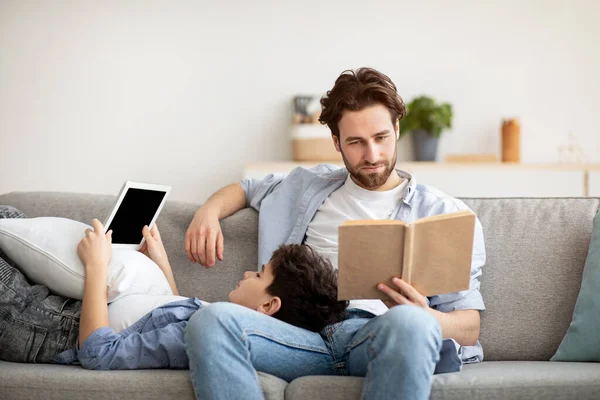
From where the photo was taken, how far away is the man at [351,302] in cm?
179

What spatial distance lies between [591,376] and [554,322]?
16.0 inches

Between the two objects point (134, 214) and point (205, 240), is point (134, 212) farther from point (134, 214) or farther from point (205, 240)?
point (205, 240)

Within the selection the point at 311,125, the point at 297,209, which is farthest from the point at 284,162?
the point at 297,209

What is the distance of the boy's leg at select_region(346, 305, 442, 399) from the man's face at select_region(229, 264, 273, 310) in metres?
0.35

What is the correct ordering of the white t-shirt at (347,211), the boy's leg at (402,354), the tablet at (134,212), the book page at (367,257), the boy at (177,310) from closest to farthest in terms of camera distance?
the boy's leg at (402,354) < the book page at (367,257) < the boy at (177,310) < the tablet at (134,212) < the white t-shirt at (347,211)

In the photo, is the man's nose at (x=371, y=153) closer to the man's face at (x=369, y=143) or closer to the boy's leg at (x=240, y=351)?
the man's face at (x=369, y=143)

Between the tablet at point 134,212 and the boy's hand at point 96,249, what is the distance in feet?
0.24

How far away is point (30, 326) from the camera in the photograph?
2098 millimetres

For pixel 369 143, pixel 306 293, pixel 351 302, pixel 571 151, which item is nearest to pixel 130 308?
pixel 306 293

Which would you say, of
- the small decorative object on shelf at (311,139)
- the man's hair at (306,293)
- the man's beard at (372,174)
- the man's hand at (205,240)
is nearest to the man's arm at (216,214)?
the man's hand at (205,240)

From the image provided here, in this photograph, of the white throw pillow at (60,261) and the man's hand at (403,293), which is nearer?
the man's hand at (403,293)

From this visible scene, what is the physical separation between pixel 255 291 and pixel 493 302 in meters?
0.75

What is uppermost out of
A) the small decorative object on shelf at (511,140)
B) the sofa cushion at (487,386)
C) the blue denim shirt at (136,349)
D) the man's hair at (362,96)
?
the man's hair at (362,96)

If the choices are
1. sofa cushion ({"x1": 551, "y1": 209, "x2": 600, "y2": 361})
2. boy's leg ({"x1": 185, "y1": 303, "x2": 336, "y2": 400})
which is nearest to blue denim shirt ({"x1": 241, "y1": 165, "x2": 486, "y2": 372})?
sofa cushion ({"x1": 551, "y1": 209, "x2": 600, "y2": 361})
